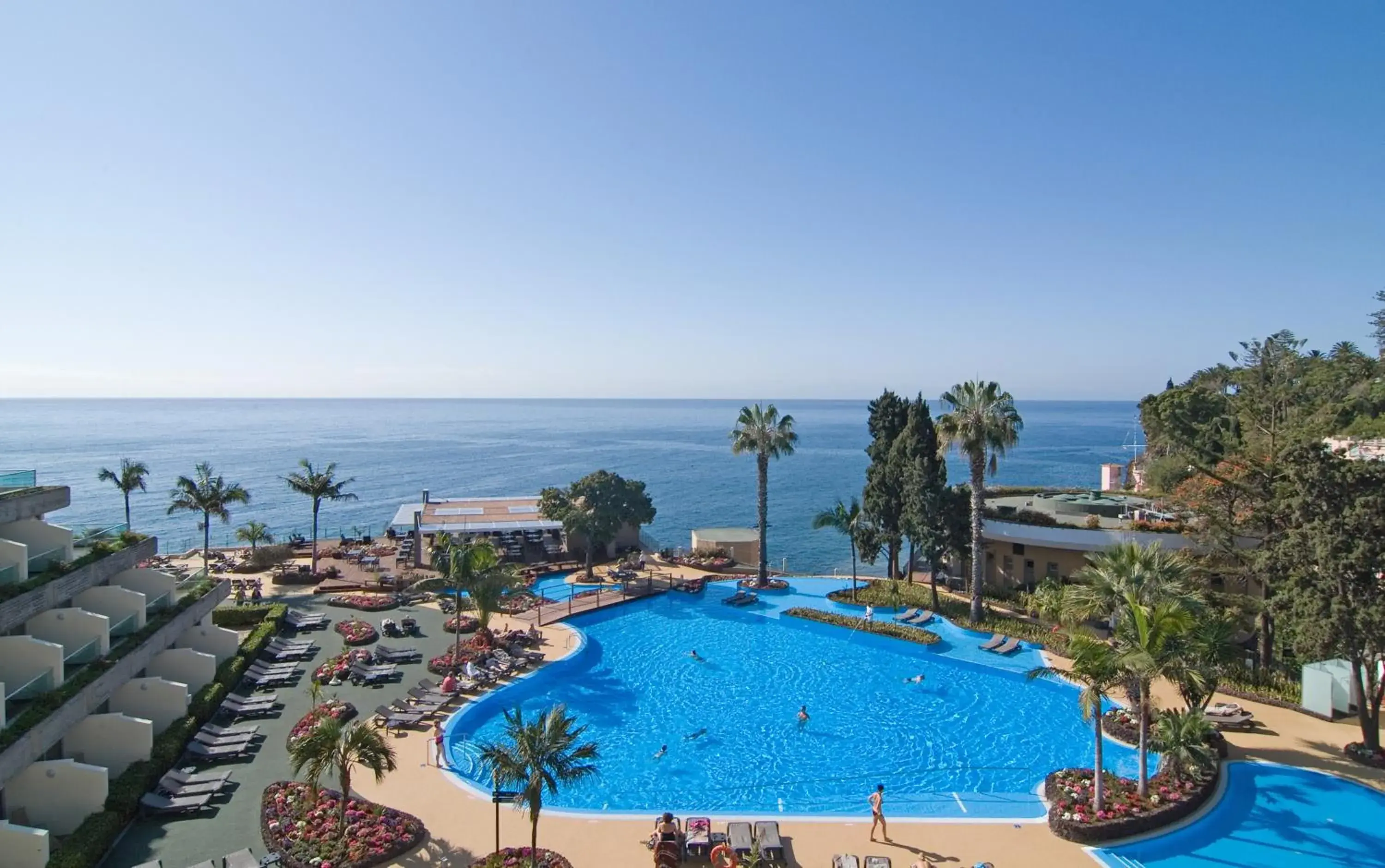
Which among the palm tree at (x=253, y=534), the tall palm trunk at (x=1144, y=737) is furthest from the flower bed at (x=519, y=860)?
the palm tree at (x=253, y=534)

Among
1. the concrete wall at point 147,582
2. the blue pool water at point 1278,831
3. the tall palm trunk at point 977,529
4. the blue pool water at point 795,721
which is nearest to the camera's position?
the blue pool water at point 1278,831

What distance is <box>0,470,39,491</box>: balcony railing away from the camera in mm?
20375

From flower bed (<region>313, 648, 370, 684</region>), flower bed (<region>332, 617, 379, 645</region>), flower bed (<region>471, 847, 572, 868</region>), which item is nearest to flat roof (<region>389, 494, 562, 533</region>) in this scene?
flower bed (<region>332, 617, 379, 645</region>)

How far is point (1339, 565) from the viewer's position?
19.5 metres

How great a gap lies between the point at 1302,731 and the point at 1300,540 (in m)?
6.29

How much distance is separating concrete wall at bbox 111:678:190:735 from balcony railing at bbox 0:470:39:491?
20.8 ft

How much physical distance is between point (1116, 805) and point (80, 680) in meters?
25.7

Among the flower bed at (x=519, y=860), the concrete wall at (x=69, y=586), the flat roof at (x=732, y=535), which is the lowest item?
the flower bed at (x=519, y=860)

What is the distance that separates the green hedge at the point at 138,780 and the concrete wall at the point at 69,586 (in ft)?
14.9

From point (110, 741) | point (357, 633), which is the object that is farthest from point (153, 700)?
point (357, 633)

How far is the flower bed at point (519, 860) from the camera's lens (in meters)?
15.0

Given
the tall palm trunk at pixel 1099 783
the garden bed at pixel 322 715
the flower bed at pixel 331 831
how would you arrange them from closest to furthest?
the flower bed at pixel 331 831 < the tall palm trunk at pixel 1099 783 < the garden bed at pixel 322 715

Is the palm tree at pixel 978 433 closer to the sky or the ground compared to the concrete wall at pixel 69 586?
closer to the sky

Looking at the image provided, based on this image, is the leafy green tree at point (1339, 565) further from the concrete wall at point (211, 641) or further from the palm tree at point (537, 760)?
the concrete wall at point (211, 641)
